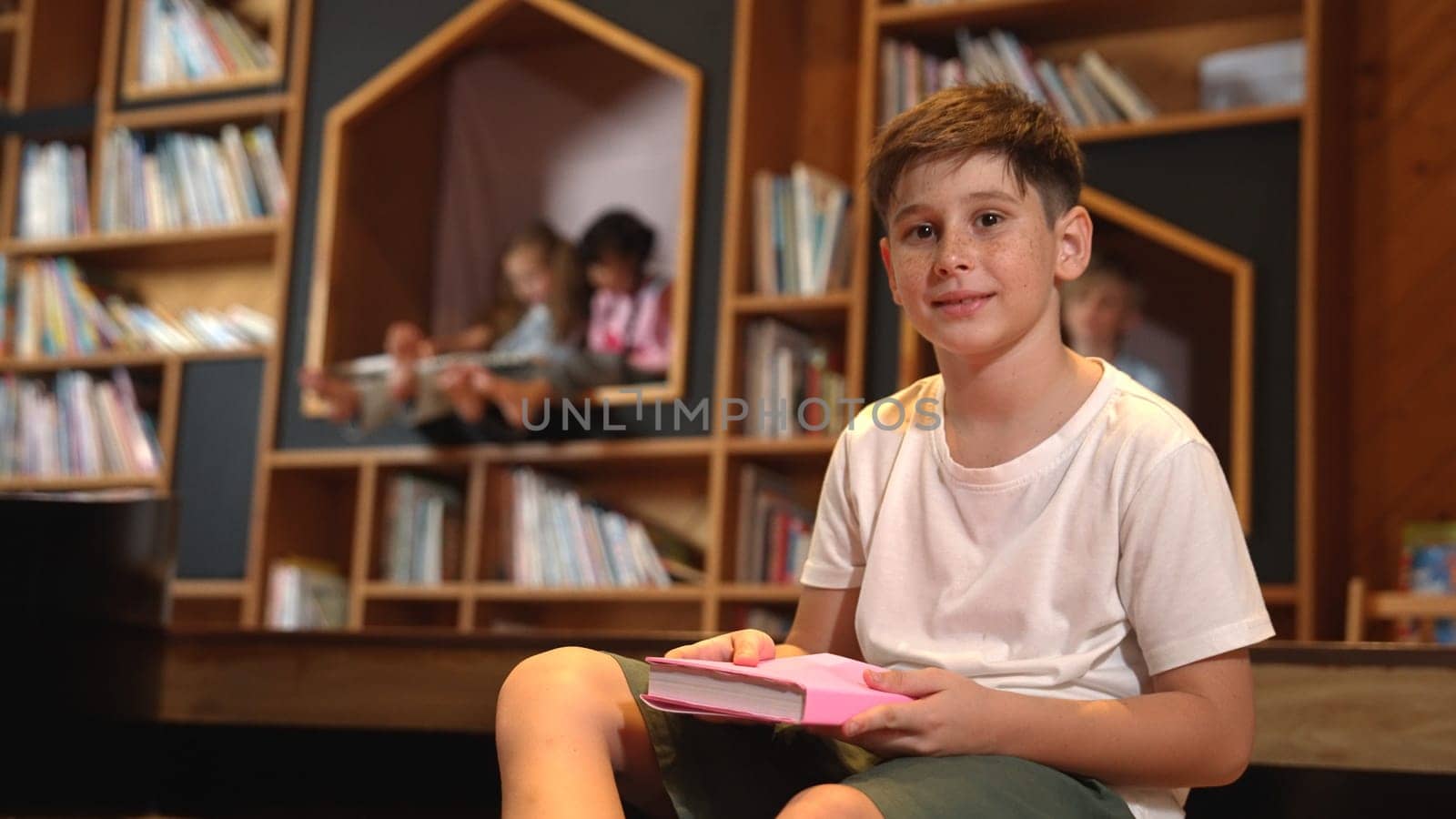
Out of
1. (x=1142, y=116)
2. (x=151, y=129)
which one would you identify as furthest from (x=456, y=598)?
(x=1142, y=116)

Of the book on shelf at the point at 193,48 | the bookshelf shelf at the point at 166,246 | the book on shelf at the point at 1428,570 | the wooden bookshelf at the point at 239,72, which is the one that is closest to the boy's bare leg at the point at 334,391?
the bookshelf shelf at the point at 166,246

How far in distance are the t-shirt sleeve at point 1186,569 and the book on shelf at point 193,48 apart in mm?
3602

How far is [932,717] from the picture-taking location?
103 centimetres

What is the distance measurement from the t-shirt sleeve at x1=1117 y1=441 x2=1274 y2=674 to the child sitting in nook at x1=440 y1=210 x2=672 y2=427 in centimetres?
248

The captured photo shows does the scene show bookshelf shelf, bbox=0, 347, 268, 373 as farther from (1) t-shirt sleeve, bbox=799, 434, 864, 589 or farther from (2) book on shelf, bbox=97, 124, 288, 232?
(1) t-shirt sleeve, bbox=799, 434, 864, 589

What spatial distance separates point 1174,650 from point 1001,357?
0.27 meters

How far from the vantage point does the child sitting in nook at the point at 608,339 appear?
352 cm

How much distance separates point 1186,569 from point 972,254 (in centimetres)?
28

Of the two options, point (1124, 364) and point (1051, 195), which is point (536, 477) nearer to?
point (1124, 364)

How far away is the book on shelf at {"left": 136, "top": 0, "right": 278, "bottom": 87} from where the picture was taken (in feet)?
13.9

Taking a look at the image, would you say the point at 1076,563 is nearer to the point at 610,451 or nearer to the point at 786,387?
the point at 786,387

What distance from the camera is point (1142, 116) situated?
10.3ft

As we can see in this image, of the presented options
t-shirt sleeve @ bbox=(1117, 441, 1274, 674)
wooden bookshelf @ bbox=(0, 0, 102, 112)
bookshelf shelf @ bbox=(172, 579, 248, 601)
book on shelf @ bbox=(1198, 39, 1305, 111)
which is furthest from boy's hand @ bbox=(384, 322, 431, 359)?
t-shirt sleeve @ bbox=(1117, 441, 1274, 674)

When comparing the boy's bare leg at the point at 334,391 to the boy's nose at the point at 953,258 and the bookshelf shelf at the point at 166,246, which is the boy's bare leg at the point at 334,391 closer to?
the bookshelf shelf at the point at 166,246
